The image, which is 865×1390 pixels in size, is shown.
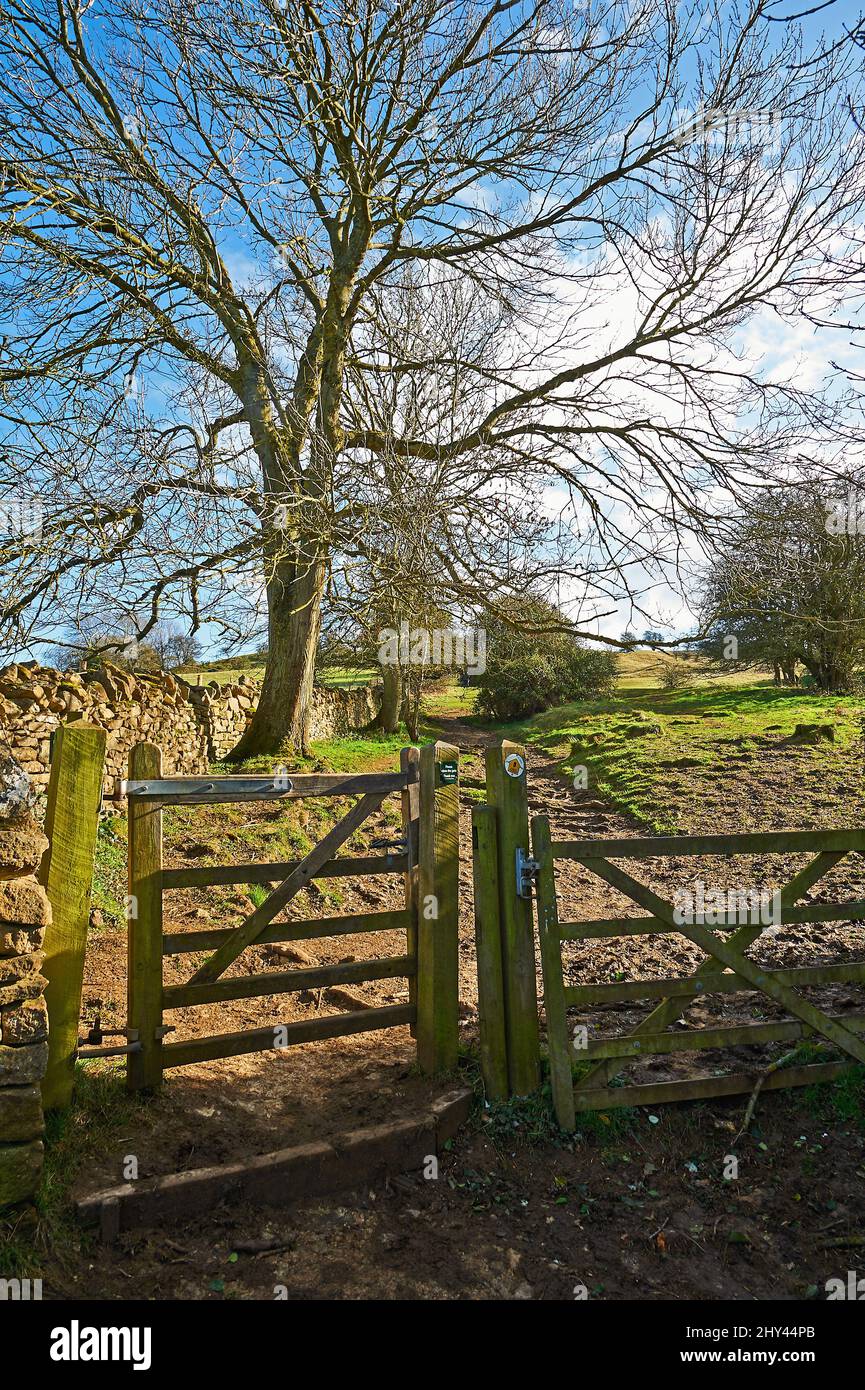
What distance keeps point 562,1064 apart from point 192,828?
245 inches

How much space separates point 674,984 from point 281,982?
6.82ft

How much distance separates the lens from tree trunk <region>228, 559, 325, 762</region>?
12.4 m

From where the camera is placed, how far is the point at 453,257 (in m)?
11.4

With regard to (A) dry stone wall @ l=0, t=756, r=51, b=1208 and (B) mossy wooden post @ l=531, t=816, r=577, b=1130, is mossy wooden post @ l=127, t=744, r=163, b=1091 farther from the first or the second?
(B) mossy wooden post @ l=531, t=816, r=577, b=1130

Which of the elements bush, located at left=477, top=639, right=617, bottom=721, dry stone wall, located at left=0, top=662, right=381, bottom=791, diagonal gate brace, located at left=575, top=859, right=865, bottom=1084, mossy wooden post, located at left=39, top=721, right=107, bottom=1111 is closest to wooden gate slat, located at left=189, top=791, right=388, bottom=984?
mossy wooden post, located at left=39, top=721, right=107, bottom=1111

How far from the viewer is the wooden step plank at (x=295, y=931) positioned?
13.3 feet

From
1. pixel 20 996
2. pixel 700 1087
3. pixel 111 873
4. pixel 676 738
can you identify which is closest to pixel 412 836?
pixel 700 1087

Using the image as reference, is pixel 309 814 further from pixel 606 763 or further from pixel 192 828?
pixel 606 763

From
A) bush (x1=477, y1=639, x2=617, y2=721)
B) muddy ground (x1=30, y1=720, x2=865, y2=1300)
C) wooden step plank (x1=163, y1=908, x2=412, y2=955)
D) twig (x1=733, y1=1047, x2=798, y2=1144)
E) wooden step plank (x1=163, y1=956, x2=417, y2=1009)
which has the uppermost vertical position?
bush (x1=477, y1=639, x2=617, y2=721)

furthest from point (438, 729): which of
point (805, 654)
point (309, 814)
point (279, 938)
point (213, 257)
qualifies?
point (279, 938)

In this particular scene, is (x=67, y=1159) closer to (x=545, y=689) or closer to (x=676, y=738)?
(x=676, y=738)

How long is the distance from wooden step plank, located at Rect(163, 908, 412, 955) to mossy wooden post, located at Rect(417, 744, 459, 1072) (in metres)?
0.22

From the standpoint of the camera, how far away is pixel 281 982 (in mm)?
4238
